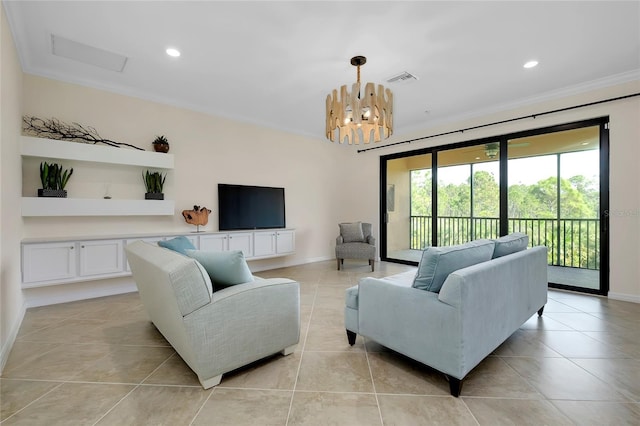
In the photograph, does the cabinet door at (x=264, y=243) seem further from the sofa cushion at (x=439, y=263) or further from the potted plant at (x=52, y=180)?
the sofa cushion at (x=439, y=263)

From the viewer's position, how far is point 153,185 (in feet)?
12.7

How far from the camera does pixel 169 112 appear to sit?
13.5 feet

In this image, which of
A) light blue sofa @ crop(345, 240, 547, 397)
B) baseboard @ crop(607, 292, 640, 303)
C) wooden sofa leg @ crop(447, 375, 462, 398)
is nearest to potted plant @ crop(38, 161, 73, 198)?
light blue sofa @ crop(345, 240, 547, 397)

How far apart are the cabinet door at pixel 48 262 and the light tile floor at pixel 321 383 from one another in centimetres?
55

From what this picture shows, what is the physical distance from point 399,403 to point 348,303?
2.59 feet

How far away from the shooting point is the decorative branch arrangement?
319 centimetres

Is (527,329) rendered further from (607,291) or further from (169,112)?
(169,112)

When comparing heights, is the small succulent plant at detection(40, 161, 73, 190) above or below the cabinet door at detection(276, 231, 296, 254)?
above

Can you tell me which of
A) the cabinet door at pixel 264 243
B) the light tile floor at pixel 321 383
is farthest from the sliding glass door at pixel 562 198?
the cabinet door at pixel 264 243

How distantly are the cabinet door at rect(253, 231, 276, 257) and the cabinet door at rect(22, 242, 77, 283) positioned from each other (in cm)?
222

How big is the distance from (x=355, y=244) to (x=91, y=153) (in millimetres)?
3995

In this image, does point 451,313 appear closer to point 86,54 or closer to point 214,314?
point 214,314

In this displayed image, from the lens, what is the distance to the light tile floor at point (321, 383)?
4.89ft

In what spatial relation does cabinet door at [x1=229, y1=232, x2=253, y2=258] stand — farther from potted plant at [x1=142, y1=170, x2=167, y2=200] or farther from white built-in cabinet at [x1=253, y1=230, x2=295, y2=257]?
potted plant at [x1=142, y1=170, x2=167, y2=200]
